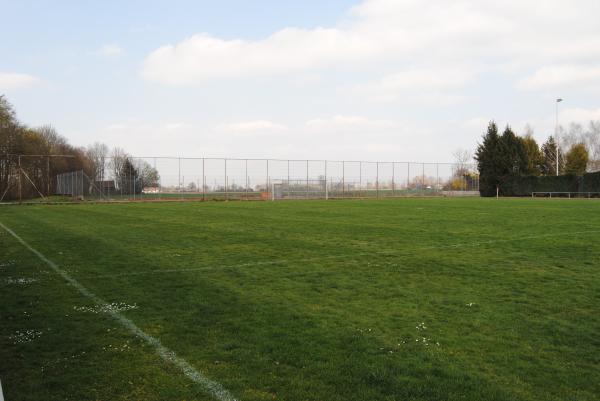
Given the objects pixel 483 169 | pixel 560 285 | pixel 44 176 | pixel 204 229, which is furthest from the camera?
pixel 483 169

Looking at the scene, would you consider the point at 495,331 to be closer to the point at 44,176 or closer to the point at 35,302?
the point at 35,302

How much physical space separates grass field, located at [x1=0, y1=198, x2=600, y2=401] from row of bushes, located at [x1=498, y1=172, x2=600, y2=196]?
38099mm

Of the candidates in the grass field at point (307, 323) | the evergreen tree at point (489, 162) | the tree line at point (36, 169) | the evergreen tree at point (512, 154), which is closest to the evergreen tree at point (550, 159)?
the evergreen tree at point (512, 154)

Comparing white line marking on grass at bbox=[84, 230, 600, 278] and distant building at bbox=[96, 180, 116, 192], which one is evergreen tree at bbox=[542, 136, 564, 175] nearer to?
distant building at bbox=[96, 180, 116, 192]

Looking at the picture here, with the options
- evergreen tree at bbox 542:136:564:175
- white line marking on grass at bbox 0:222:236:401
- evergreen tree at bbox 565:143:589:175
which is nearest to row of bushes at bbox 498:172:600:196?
evergreen tree at bbox 565:143:589:175

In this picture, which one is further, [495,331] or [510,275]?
[510,275]

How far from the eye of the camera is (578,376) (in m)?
3.46

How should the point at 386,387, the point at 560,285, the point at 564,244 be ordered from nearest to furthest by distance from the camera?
the point at 386,387, the point at 560,285, the point at 564,244

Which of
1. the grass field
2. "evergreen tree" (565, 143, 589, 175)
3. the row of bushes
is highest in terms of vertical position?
"evergreen tree" (565, 143, 589, 175)

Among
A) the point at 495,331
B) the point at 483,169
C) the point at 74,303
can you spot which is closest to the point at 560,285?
the point at 495,331

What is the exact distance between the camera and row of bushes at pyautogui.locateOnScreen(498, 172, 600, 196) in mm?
42469

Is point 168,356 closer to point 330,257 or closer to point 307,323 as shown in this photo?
point 307,323

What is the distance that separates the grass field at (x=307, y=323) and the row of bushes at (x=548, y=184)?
38099 mm

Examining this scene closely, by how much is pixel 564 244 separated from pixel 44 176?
51.6 m
